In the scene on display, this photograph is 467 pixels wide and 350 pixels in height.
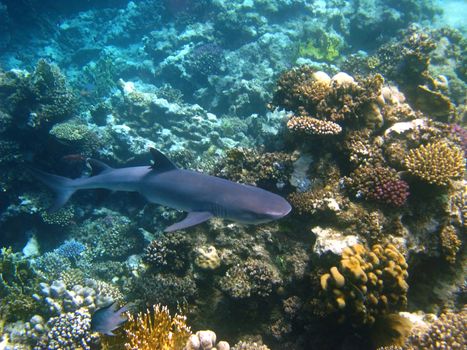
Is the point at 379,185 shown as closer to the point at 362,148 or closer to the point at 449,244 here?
the point at 362,148

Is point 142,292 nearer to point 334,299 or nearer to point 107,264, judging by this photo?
point 334,299

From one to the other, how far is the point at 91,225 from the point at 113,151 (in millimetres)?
2635

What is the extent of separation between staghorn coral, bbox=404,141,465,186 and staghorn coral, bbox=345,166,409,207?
326mm

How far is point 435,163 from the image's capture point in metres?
4.88

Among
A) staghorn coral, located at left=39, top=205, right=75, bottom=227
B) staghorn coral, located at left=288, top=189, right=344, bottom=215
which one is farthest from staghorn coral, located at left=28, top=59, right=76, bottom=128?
staghorn coral, located at left=288, top=189, right=344, bottom=215

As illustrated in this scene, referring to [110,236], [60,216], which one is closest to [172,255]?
[110,236]

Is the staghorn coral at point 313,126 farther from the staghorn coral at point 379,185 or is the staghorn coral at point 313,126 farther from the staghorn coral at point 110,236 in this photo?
the staghorn coral at point 110,236

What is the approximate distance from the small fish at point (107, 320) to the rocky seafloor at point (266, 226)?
0.74 ft

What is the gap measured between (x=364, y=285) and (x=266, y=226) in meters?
1.81

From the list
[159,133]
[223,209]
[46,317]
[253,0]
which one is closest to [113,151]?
[159,133]

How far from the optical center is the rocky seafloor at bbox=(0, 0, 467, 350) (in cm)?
426

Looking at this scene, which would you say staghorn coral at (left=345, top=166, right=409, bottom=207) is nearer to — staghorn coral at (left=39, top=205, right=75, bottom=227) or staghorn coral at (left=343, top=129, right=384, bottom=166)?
staghorn coral at (left=343, top=129, right=384, bottom=166)

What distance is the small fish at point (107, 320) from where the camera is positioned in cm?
439

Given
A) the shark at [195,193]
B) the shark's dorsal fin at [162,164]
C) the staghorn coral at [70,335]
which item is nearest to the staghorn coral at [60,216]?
the shark at [195,193]
